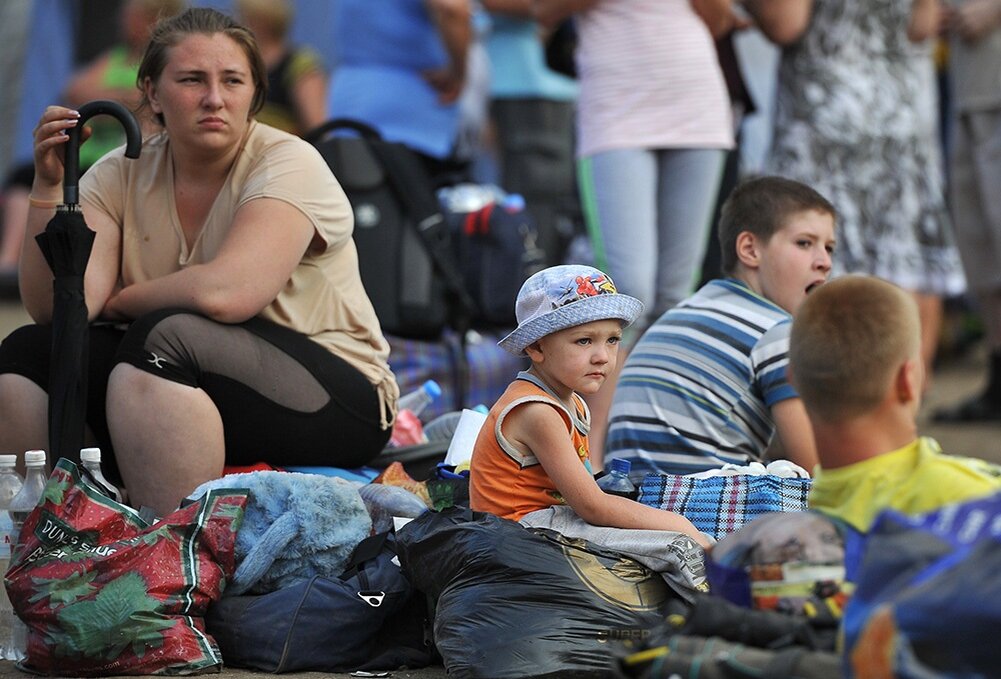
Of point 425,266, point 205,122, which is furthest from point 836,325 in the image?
point 425,266

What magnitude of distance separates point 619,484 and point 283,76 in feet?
15.9

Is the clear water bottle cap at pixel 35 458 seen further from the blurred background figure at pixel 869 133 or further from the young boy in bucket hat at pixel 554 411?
the blurred background figure at pixel 869 133

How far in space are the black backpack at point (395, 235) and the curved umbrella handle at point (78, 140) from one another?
66.7 inches

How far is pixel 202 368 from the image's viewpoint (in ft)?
12.3

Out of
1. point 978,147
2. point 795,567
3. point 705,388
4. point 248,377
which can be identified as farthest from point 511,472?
point 978,147

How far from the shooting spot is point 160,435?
144 inches

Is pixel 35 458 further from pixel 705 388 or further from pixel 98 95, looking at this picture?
pixel 98 95

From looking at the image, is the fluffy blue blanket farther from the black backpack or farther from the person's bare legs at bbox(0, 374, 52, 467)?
the black backpack

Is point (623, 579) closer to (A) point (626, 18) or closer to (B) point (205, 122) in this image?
(B) point (205, 122)

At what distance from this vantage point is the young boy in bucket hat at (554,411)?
3250 mm

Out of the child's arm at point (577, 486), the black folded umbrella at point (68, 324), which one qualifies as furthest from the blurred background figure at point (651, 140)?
the black folded umbrella at point (68, 324)

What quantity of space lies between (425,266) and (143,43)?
1.62 meters

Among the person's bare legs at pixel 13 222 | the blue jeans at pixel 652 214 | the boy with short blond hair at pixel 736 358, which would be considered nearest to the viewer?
the boy with short blond hair at pixel 736 358

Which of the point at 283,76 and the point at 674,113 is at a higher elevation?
the point at 674,113
